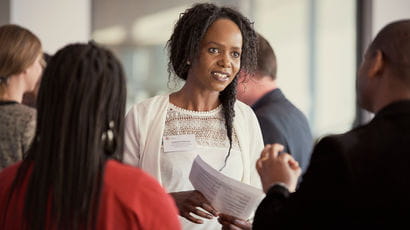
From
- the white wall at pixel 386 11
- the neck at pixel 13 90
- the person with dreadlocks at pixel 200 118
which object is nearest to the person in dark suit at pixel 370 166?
the person with dreadlocks at pixel 200 118

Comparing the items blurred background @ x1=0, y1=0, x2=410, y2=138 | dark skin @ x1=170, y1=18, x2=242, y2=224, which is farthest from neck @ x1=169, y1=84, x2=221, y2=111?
blurred background @ x1=0, y1=0, x2=410, y2=138

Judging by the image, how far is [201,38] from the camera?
2.31 m

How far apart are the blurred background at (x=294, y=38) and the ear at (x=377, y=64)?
10.5ft

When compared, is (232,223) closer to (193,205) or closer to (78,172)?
(193,205)

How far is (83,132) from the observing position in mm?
1307

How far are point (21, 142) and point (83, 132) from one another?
938 millimetres

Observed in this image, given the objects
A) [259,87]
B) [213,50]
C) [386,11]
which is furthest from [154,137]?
[386,11]

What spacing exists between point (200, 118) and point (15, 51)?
2.41 ft

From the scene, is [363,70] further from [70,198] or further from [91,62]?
[70,198]

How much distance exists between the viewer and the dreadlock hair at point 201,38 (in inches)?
91.2

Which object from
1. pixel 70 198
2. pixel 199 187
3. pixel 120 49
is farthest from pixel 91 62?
pixel 120 49

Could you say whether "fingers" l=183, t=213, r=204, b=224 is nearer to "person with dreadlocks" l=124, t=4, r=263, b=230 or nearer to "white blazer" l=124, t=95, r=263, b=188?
"person with dreadlocks" l=124, t=4, r=263, b=230

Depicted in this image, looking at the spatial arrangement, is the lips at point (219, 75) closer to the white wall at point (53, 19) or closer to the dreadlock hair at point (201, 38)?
the dreadlock hair at point (201, 38)

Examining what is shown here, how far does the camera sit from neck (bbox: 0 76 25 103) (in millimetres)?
2266
